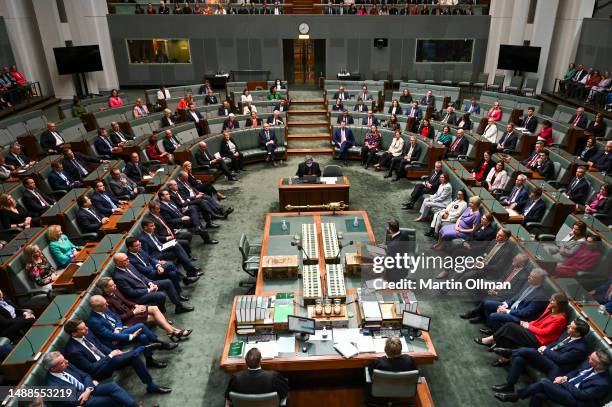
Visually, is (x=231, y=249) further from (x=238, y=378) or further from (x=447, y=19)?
(x=447, y=19)

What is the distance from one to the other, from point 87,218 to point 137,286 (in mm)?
2129

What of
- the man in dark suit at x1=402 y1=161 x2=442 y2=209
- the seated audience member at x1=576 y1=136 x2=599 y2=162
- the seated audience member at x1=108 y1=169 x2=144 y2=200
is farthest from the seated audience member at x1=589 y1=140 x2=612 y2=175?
the seated audience member at x1=108 y1=169 x2=144 y2=200

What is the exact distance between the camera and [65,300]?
4871 mm

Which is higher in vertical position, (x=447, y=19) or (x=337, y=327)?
(x=447, y=19)

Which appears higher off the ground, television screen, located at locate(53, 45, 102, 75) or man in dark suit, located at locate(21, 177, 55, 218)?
television screen, located at locate(53, 45, 102, 75)

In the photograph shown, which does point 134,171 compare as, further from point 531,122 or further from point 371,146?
point 531,122

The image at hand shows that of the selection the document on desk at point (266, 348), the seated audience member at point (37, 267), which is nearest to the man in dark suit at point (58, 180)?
the seated audience member at point (37, 267)

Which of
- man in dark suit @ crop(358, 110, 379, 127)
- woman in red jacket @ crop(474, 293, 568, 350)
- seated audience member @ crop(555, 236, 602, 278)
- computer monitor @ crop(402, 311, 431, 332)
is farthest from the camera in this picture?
man in dark suit @ crop(358, 110, 379, 127)

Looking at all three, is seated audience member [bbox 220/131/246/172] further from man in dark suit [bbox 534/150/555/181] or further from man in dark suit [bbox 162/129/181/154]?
man in dark suit [bbox 534/150/555/181]

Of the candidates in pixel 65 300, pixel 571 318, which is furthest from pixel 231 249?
pixel 571 318

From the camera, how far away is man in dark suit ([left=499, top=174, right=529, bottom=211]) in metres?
7.50

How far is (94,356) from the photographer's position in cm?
444

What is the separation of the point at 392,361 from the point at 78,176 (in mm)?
7631

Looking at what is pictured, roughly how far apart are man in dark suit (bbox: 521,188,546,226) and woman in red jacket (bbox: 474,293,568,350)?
269 cm
